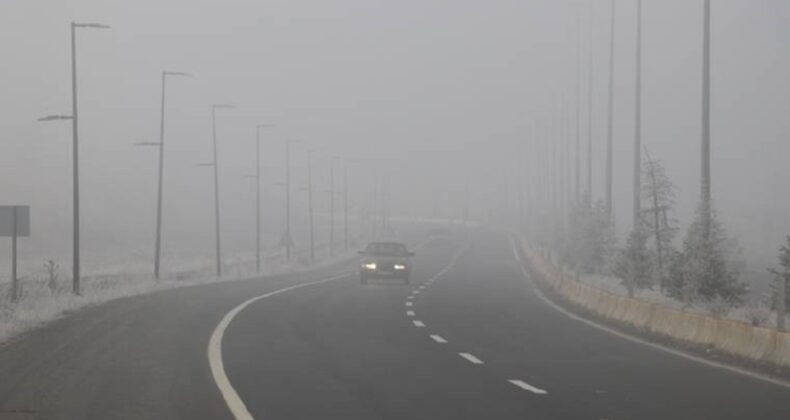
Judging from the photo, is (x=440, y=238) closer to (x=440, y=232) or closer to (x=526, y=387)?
(x=440, y=232)

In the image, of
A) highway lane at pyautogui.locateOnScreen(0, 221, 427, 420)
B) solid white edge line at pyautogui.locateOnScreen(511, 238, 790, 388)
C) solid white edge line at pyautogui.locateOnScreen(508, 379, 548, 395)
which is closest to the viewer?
highway lane at pyautogui.locateOnScreen(0, 221, 427, 420)

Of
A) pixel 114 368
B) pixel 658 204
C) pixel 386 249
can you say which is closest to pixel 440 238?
pixel 386 249

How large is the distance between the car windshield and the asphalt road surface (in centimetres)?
1958

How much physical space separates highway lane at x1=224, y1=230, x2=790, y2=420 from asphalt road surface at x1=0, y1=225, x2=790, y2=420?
0.10 feet

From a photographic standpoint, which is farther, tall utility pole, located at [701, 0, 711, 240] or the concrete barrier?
tall utility pole, located at [701, 0, 711, 240]

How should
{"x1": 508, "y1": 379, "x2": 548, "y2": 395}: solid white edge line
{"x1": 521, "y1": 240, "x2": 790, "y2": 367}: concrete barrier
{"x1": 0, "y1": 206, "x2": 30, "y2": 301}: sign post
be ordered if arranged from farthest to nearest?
{"x1": 0, "y1": 206, "x2": 30, "y2": 301}: sign post < {"x1": 521, "y1": 240, "x2": 790, "y2": 367}: concrete barrier < {"x1": 508, "y1": 379, "x2": 548, "y2": 395}: solid white edge line

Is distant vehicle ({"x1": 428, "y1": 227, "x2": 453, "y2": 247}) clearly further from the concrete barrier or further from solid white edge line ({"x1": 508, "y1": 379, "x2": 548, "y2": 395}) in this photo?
solid white edge line ({"x1": 508, "y1": 379, "x2": 548, "y2": 395})

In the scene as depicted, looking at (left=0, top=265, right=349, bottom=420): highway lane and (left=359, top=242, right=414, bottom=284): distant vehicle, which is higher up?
(left=0, top=265, right=349, bottom=420): highway lane

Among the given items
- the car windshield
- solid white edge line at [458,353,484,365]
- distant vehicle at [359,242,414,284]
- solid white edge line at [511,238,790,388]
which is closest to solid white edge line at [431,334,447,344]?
solid white edge line at [458,353,484,365]

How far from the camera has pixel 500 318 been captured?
1276 inches

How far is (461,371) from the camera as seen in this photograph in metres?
19.2

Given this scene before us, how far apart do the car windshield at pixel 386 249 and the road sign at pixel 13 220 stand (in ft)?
65.0

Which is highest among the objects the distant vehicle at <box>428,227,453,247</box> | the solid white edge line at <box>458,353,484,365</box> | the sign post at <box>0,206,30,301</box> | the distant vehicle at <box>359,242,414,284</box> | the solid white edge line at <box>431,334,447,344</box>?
the sign post at <box>0,206,30,301</box>

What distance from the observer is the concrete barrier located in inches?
805
